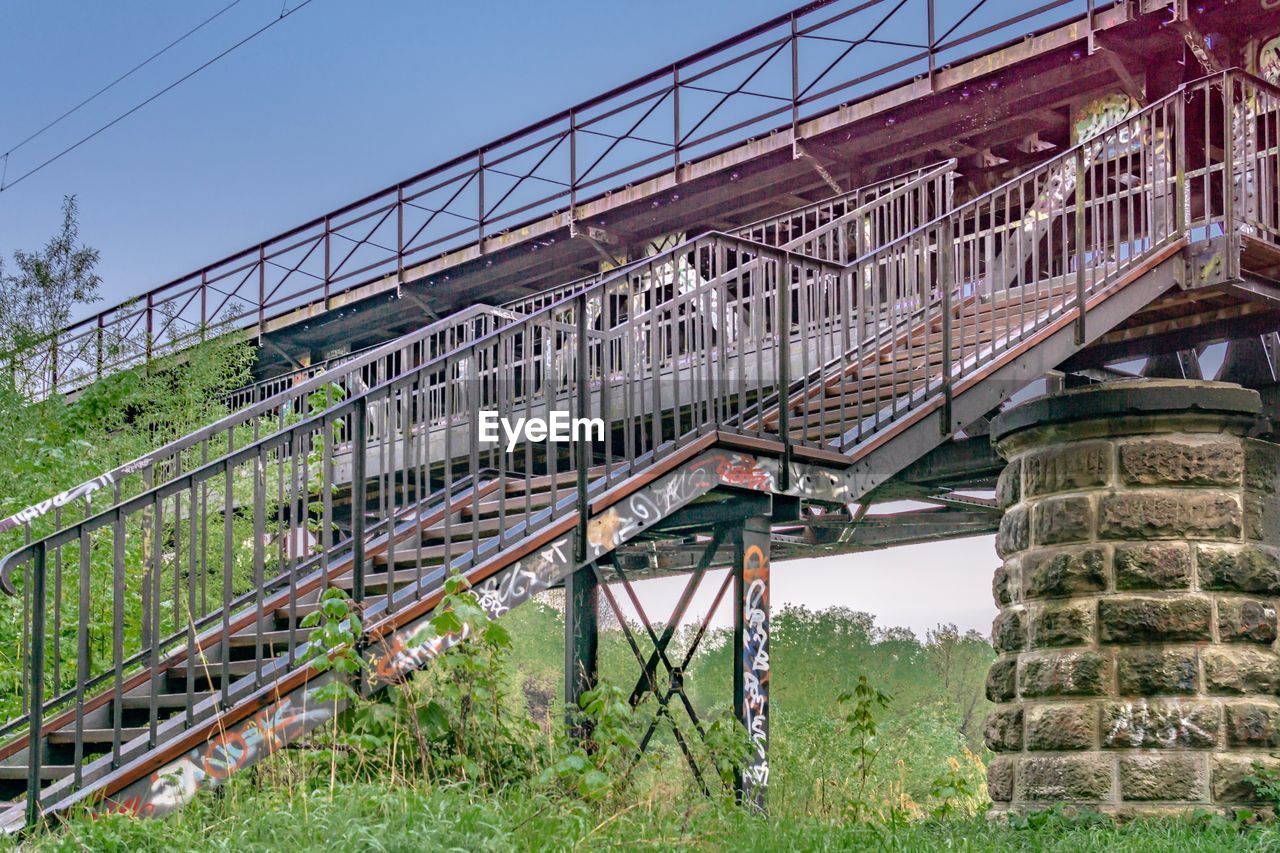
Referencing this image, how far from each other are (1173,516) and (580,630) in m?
3.79

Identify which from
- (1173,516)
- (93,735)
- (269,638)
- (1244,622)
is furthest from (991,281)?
(93,735)

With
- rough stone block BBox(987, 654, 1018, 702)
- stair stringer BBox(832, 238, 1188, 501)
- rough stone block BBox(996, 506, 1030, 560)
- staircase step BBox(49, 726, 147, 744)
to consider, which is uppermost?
stair stringer BBox(832, 238, 1188, 501)

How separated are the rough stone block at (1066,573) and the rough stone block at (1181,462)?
0.49 meters

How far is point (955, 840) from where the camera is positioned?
278 inches

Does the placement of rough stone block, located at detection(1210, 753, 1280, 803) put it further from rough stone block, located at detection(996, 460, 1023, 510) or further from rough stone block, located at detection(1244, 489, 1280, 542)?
rough stone block, located at detection(996, 460, 1023, 510)

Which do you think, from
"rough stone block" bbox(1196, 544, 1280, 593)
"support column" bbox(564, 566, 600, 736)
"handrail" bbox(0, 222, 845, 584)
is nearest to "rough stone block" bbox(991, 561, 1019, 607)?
"rough stone block" bbox(1196, 544, 1280, 593)

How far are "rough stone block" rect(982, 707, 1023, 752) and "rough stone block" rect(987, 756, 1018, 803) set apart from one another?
69 mm

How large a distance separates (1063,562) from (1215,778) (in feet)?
4.53

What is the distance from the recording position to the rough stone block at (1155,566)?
7.93m

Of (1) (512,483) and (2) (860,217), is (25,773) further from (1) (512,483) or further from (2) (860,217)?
(2) (860,217)

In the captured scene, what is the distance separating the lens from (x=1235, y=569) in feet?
26.0

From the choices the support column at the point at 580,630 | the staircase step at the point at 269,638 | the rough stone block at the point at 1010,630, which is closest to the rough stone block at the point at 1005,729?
the rough stone block at the point at 1010,630

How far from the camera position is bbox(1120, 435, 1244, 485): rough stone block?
26.5ft

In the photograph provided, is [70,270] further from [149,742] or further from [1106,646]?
[1106,646]
